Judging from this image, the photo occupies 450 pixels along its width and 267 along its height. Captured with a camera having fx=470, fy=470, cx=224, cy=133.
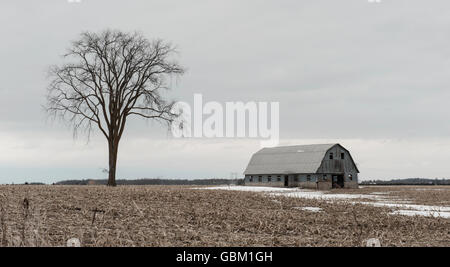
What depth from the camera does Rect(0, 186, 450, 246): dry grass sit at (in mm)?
11258

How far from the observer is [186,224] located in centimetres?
1507

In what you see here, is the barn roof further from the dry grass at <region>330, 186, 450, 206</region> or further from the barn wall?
the dry grass at <region>330, 186, 450, 206</region>

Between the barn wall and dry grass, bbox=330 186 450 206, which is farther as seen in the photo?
the barn wall

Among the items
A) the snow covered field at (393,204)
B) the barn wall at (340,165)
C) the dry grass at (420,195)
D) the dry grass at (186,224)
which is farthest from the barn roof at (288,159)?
the dry grass at (186,224)

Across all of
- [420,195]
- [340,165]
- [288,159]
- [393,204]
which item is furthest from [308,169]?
[393,204]

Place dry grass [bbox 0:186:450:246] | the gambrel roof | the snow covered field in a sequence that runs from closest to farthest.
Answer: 1. dry grass [bbox 0:186:450:246]
2. the snow covered field
3. the gambrel roof

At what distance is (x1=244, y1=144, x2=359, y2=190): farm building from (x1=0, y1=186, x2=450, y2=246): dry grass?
1721 inches

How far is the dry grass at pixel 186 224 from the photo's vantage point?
11.3 meters

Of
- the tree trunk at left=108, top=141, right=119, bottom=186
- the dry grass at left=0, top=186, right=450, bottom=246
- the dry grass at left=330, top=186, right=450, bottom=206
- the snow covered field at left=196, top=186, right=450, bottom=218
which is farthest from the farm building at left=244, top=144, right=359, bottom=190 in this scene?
the dry grass at left=0, top=186, right=450, bottom=246

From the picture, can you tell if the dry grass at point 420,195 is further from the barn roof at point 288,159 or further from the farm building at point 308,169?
the barn roof at point 288,159

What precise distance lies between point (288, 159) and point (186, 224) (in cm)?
5729
